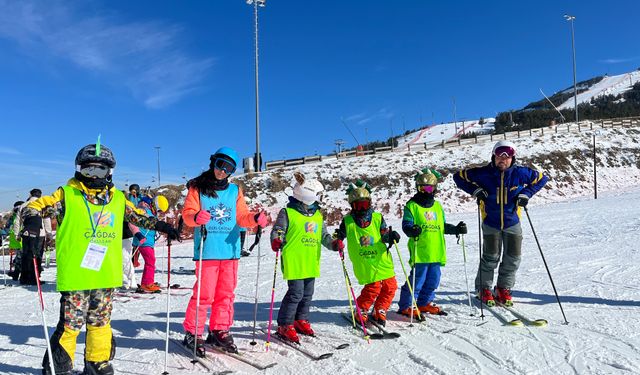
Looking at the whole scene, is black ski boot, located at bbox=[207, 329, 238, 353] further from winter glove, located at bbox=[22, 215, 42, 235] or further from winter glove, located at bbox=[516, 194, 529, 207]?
winter glove, located at bbox=[516, 194, 529, 207]

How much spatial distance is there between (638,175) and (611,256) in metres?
29.6

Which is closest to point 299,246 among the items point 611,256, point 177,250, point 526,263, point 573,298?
point 573,298

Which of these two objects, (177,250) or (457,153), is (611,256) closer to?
(177,250)

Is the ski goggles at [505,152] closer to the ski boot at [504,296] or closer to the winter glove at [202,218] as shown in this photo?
the ski boot at [504,296]

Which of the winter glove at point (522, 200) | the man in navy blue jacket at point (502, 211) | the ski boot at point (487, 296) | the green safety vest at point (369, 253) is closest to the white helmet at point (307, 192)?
the green safety vest at point (369, 253)

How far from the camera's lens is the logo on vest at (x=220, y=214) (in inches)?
183

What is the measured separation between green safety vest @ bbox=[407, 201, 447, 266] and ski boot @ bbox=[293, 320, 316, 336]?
157 cm

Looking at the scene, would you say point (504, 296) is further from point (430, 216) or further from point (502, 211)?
point (430, 216)

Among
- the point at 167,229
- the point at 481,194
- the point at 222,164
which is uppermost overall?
the point at 222,164

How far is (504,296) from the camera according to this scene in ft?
20.3

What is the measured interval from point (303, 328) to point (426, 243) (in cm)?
190

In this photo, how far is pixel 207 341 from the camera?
192 inches

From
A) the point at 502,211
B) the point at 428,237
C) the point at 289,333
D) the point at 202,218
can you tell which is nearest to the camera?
the point at 202,218

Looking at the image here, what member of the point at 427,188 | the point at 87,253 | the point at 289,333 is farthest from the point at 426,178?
the point at 87,253
